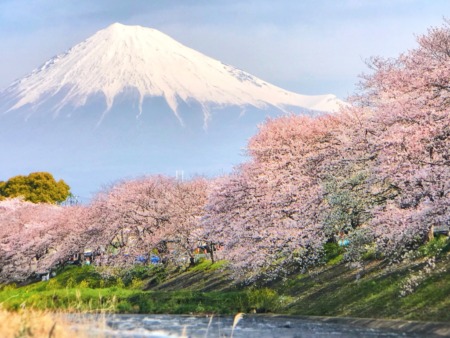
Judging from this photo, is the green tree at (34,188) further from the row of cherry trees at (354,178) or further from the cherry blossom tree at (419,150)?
the cherry blossom tree at (419,150)

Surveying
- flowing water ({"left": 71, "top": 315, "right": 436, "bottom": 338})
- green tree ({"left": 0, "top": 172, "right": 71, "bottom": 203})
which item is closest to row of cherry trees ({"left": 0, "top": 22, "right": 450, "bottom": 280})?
flowing water ({"left": 71, "top": 315, "right": 436, "bottom": 338})

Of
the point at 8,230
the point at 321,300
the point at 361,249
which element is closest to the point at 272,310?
the point at 321,300

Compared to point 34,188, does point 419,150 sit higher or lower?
lower

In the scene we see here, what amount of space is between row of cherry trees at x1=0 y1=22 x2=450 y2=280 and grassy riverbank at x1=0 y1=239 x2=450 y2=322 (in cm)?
129

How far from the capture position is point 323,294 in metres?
41.8

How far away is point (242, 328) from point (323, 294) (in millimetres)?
6470

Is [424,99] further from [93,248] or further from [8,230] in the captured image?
[8,230]

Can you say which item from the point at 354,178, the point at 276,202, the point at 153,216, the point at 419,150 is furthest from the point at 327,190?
the point at 153,216

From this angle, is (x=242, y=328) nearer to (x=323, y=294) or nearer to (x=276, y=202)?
(x=323, y=294)

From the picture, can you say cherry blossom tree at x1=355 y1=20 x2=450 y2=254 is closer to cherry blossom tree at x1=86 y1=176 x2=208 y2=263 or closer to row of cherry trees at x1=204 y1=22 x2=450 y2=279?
row of cherry trees at x1=204 y1=22 x2=450 y2=279

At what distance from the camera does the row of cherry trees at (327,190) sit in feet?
108

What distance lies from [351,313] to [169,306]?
15.5m

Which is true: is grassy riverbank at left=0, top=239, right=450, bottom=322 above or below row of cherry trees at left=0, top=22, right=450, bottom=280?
below

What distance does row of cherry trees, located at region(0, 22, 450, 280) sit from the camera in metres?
33.0
